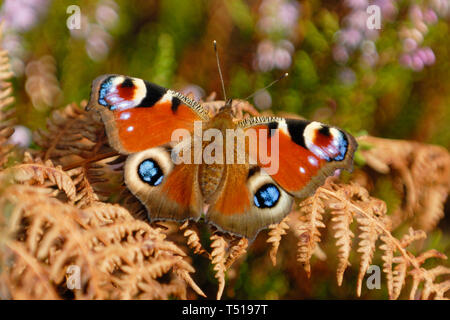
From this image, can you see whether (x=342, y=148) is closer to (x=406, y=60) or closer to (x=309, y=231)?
(x=309, y=231)

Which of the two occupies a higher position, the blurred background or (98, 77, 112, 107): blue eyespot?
(98, 77, 112, 107): blue eyespot

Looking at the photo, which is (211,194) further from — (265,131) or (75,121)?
(75,121)

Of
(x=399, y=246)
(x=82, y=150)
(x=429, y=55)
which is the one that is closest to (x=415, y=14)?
(x=429, y=55)

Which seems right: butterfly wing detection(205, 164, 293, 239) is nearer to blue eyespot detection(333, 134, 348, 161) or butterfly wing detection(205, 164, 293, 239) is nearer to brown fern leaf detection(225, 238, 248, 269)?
brown fern leaf detection(225, 238, 248, 269)

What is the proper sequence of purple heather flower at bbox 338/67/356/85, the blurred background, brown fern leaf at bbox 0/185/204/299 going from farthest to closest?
1. purple heather flower at bbox 338/67/356/85
2. the blurred background
3. brown fern leaf at bbox 0/185/204/299

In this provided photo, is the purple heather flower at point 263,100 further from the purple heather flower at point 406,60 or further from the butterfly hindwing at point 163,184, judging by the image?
the butterfly hindwing at point 163,184

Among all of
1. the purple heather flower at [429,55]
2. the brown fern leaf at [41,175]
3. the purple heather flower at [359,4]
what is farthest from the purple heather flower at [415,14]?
the brown fern leaf at [41,175]

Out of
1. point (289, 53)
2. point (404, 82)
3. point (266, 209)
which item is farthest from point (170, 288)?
point (404, 82)

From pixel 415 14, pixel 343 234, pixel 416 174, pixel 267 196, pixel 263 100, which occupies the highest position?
pixel 415 14

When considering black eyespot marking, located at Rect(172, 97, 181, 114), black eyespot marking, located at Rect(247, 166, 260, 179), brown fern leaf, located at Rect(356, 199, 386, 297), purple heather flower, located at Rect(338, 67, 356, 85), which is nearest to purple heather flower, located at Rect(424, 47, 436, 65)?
purple heather flower, located at Rect(338, 67, 356, 85)
